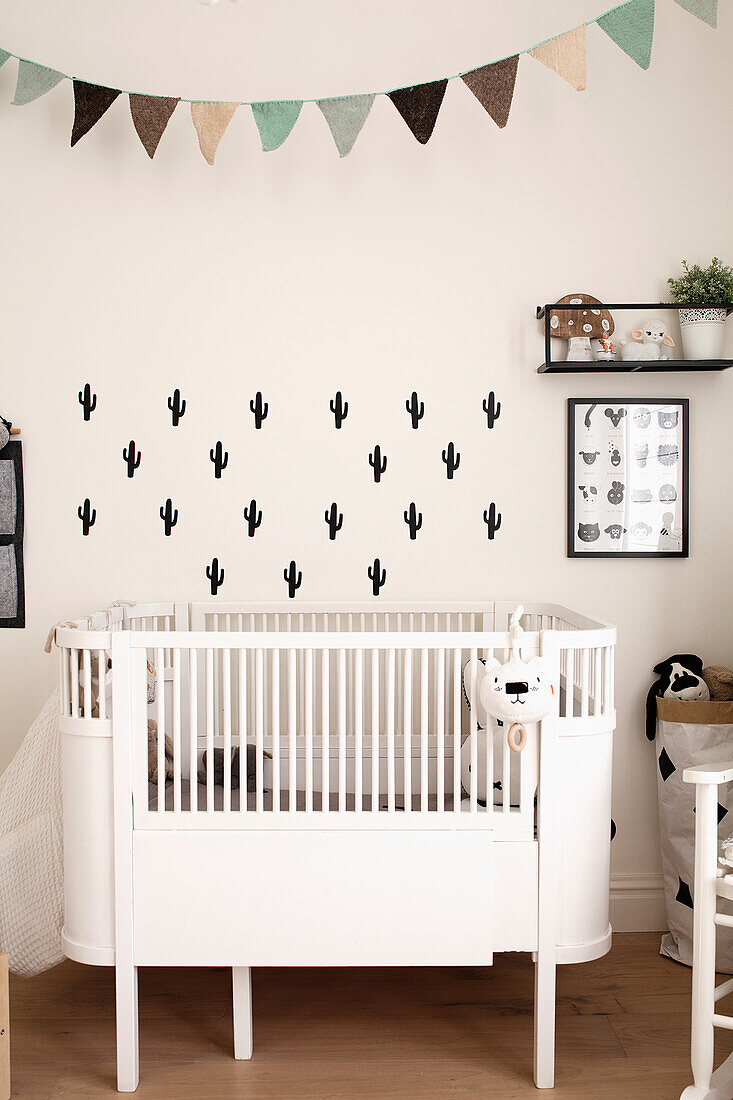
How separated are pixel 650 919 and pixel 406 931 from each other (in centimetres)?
110

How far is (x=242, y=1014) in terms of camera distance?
1.81m

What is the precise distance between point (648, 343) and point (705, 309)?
0.54ft

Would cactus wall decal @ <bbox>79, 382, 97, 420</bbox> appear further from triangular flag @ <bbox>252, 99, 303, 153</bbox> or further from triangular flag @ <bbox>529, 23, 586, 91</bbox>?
triangular flag @ <bbox>529, 23, 586, 91</bbox>

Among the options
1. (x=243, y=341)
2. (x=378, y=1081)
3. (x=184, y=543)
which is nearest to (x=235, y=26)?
(x=243, y=341)

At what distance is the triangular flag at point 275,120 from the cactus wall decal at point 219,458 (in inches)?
31.4

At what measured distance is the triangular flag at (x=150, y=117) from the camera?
2.34 m

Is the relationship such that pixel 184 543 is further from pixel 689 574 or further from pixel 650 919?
pixel 650 919

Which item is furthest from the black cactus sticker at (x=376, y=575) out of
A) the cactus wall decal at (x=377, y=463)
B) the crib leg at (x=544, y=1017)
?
the crib leg at (x=544, y=1017)

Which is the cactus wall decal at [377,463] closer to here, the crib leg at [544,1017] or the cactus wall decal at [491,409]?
the cactus wall decal at [491,409]

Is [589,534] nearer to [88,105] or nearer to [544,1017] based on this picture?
[544,1017]

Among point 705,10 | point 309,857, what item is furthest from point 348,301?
point 309,857

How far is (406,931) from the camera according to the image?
1.70 m

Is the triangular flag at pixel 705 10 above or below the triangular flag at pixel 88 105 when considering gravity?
above

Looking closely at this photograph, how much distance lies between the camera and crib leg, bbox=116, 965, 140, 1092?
1.71 metres
